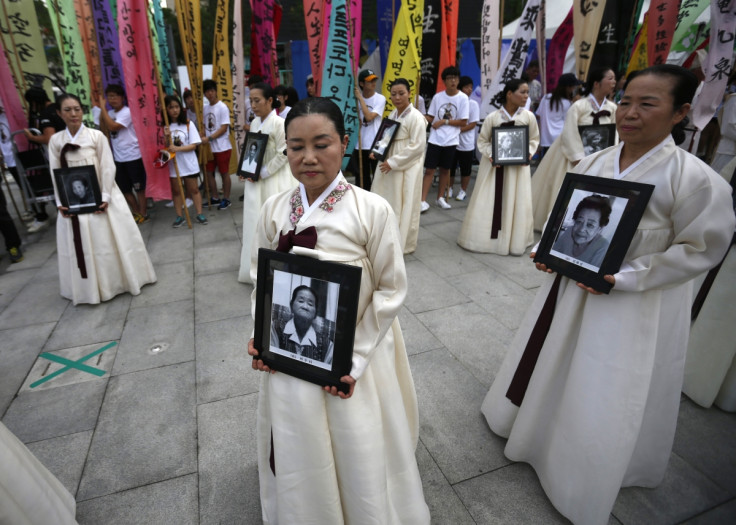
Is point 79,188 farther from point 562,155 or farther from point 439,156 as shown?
point 562,155

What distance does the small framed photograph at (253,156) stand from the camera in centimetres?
419

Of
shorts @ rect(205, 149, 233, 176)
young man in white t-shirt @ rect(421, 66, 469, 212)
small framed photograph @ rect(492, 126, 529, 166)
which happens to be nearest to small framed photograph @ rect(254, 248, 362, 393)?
small framed photograph @ rect(492, 126, 529, 166)

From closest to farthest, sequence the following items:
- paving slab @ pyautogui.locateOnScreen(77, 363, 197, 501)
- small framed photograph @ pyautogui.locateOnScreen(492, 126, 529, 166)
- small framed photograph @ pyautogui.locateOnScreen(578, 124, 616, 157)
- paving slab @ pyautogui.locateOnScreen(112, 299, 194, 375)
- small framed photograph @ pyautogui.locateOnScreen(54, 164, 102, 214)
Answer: paving slab @ pyautogui.locateOnScreen(77, 363, 197, 501)
paving slab @ pyautogui.locateOnScreen(112, 299, 194, 375)
small framed photograph @ pyautogui.locateOnScreen(54, 164, 102, 214)
small framed photograph @ pyautogui.locateOnScreen(578, 124, 616, 157)
small framed photograph @ pyautogui.locateOnScreen(492, 126, 529, 166)

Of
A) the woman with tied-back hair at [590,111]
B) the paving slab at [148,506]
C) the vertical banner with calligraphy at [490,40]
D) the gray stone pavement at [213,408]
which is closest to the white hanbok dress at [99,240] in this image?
the gray stone pavement at [213,408]

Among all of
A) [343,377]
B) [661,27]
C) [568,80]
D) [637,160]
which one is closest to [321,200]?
[343,377]

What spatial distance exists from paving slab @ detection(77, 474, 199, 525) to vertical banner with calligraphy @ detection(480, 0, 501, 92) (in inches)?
233

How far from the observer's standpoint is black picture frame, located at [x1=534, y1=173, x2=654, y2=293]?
1.62m

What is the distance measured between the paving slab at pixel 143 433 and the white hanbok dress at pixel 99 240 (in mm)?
1557

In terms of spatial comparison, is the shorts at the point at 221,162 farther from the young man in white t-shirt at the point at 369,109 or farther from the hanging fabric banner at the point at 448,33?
the hanging fabric banner at the point at 448,33

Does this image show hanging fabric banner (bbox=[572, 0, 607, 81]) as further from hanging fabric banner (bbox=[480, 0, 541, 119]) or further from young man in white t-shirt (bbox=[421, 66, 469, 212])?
young man in white t-shirt (bbox=[421, 66, 469, 212])

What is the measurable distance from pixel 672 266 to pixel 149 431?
2.95m

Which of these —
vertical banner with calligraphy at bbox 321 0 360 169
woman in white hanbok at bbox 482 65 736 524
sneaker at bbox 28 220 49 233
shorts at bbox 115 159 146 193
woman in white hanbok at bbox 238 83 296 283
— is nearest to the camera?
woman in white hanbok at bbox 482 65 736 524

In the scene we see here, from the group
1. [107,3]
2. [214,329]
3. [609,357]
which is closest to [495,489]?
[609,357]

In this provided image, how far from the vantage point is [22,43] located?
567cm
